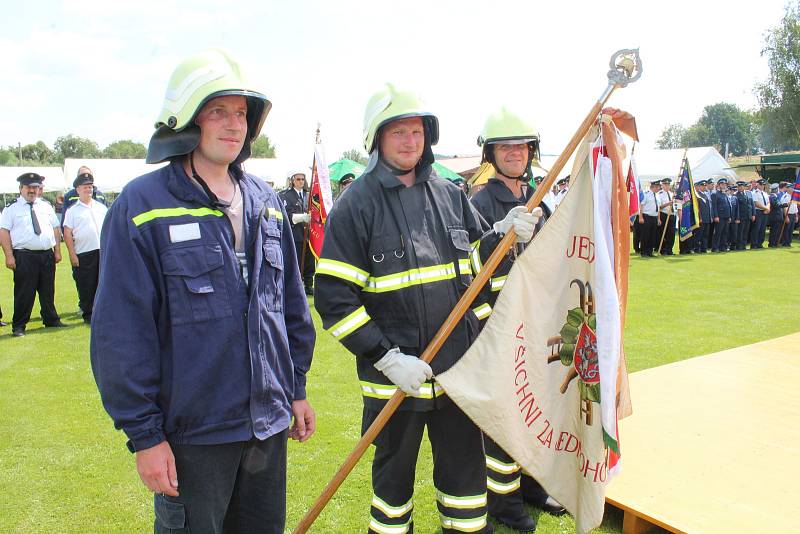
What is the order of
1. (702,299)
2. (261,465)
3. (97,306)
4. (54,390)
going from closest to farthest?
(97,306) < (261,465) < (54,390) < (702,299)

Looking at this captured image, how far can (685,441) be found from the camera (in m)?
3.96

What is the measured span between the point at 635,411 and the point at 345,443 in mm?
2244

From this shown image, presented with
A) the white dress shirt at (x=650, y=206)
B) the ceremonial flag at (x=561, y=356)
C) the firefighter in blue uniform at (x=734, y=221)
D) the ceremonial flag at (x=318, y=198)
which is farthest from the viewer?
the firefighter in blue uniform at (x=734, y=221)

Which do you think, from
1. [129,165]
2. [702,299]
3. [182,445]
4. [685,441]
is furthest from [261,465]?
[129,165]

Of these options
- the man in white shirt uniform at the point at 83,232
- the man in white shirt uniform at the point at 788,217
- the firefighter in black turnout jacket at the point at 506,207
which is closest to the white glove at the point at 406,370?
the firefighter in black turnout jacket at the point at 506,207

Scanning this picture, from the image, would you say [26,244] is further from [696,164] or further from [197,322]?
[696,164]

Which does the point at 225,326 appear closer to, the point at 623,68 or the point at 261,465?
the point at 261,465

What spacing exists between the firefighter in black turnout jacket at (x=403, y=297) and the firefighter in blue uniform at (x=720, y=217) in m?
19.3

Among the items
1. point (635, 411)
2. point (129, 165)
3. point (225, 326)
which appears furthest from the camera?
point (129, 165)

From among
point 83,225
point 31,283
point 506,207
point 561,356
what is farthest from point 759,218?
point 31,283

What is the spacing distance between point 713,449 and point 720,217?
1832 cm

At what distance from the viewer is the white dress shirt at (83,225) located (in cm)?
921

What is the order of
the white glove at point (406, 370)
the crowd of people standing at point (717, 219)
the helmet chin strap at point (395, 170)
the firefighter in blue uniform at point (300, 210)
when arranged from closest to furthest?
the white glove at point (406, 370) < the helmet chin strap at point (395, 170) < the firefighter in blue uniform at point (300, 210) < the crowd of people standing at point (717, 219)

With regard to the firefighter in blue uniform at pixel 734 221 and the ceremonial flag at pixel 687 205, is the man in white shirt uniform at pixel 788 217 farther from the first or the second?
the ceremonial flag at pixel 687 205
